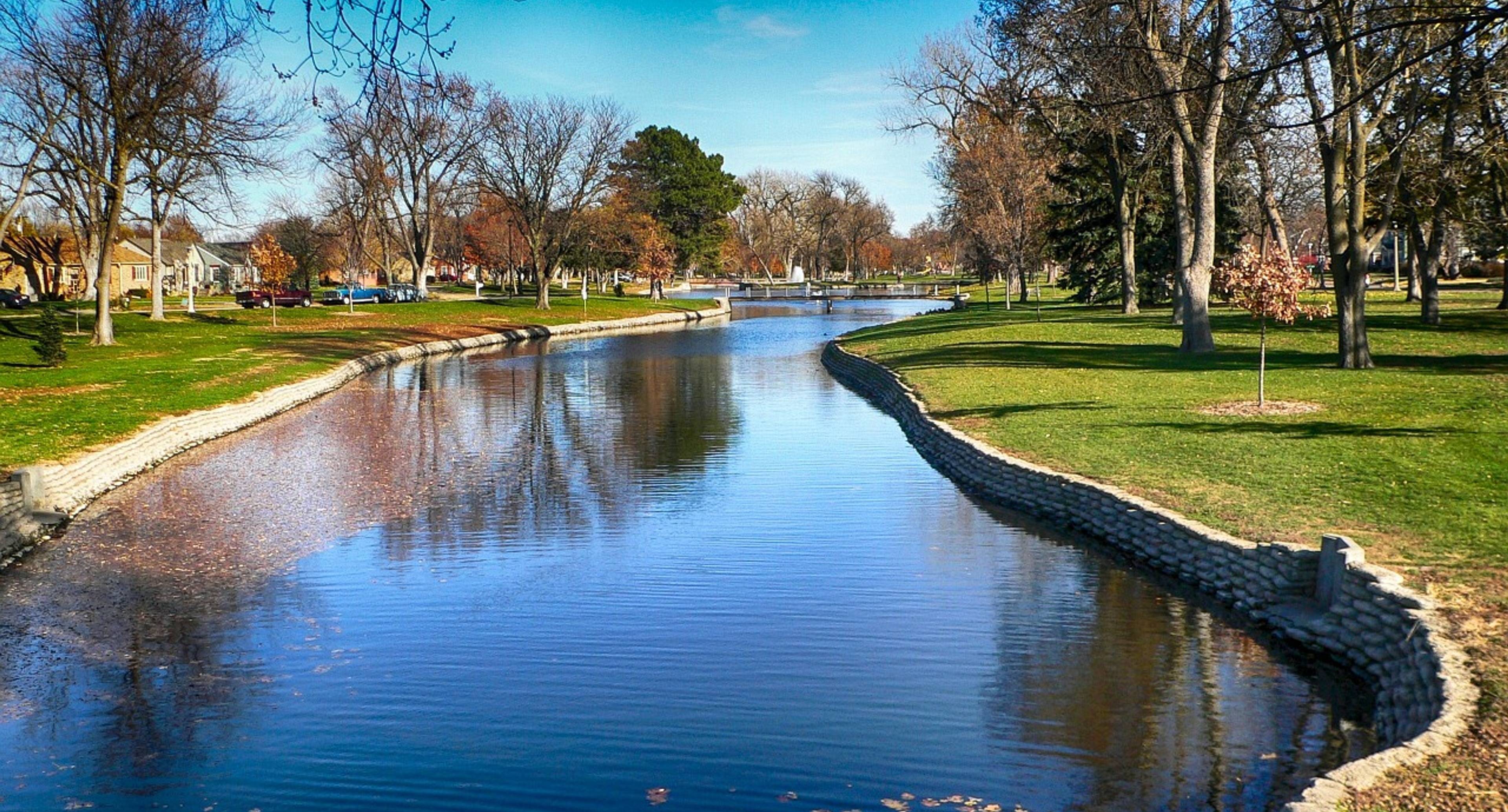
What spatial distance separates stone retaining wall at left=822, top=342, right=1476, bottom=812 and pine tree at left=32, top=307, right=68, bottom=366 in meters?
28.6

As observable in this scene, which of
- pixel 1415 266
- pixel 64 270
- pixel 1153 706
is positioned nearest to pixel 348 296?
pixel 64 270

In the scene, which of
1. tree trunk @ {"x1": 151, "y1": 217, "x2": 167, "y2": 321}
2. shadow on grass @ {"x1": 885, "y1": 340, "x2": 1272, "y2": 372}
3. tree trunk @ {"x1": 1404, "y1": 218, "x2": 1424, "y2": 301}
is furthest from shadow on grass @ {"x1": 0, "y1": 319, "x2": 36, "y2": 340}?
tree trunk @ {"x1": 1404, "y1": 218, "x2": 1424, "y2": 301}

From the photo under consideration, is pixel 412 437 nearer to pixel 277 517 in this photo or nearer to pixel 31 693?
pixel 277 517

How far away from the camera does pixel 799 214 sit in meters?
160

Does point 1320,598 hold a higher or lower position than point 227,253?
lower

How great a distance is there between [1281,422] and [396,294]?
7577 cm

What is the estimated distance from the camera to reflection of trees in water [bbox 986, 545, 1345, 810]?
848cm

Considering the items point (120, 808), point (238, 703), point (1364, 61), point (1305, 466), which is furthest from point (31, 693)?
point (1364, 61)

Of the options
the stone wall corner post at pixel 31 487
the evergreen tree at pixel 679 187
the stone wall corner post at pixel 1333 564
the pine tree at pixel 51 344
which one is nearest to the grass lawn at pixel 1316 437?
the stone wall corner post at pixel 1333 564

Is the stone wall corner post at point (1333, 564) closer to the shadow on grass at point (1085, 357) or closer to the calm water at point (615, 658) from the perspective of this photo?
the calm water at point (615, 658)

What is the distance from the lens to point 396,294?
288 ft

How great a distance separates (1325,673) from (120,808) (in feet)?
30.2

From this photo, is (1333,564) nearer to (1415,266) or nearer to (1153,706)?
(1153,706)

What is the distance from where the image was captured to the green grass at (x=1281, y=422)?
44.1 feet
